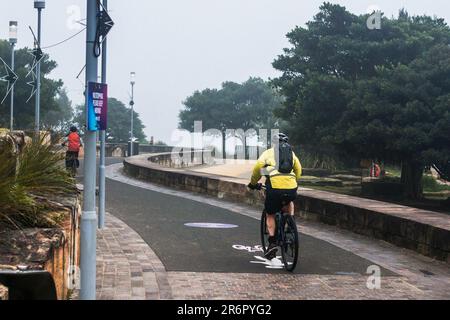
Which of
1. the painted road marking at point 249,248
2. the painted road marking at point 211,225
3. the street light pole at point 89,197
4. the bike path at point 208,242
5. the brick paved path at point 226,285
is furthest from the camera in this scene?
the painted road marking at point 211,225

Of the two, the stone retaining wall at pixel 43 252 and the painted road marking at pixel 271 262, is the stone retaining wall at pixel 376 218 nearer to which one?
the painted road marking at pixel 271 262

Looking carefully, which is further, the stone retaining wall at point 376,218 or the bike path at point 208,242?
the stone retaining wall at point 376,218

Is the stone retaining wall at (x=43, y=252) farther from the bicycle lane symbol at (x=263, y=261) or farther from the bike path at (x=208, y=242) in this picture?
the bicycle lane symbol at (x=263, y=261)

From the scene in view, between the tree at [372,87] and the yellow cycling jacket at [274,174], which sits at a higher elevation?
the tree at [372,87]

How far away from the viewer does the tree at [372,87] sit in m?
28.7

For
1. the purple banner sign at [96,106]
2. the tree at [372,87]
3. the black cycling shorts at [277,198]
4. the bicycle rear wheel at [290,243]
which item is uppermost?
the tree at [372,87]

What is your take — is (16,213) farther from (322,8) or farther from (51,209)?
(322,8)

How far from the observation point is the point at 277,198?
7707 millimetres

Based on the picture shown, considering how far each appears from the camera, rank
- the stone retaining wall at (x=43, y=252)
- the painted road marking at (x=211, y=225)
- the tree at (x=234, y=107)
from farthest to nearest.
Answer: the tree at (x=234, y=107), the painted road marking at (x=211, y=225), the stone retaining wall at (x=43, y=252)

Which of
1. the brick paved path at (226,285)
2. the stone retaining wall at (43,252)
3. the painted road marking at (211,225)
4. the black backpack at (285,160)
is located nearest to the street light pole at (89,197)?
the stone retaining wall at (43,252)

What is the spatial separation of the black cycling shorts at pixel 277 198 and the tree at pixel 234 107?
76581 millimetres

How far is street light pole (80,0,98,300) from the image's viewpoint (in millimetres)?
4895

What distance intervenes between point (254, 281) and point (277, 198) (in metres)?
1.30

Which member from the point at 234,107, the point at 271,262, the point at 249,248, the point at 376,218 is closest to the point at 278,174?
the point at 271,262
